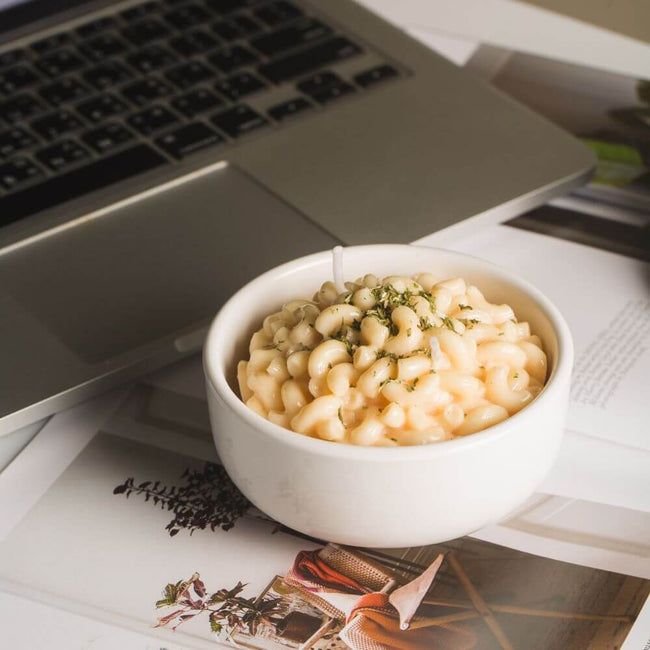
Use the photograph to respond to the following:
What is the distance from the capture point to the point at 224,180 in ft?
2.39

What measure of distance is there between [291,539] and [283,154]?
33 centimetres

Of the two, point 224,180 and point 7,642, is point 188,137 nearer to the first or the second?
point 224,180

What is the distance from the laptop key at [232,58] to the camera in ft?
2.70

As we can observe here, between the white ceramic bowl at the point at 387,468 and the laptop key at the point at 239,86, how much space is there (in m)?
0.32

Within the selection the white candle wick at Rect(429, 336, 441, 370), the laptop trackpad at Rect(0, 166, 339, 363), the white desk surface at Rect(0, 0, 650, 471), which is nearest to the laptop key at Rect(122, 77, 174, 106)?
the laptop trackpad at Rect(0, 166, 339, 363)

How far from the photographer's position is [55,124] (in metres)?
0.76

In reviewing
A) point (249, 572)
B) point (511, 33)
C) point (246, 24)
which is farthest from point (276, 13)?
point (249, 572)

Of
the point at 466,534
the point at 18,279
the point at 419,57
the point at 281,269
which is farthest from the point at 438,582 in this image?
the point at 419,57

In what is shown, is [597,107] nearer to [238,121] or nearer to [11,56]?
[238,121]

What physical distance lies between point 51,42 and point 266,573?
1.78 feet

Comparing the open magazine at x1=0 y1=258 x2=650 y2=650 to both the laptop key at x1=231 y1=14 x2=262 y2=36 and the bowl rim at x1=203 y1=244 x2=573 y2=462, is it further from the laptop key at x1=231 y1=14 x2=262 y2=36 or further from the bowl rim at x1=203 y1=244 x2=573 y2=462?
the laptop key at x1=231 y1=14 x2=262 y2=36

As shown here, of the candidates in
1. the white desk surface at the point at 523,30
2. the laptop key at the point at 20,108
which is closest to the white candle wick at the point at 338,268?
the laptop key at the point at 20,108

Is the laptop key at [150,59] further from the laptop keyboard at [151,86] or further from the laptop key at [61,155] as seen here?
the laptop key at [61,155]

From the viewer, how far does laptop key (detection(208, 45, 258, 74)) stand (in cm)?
82
